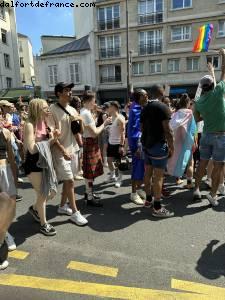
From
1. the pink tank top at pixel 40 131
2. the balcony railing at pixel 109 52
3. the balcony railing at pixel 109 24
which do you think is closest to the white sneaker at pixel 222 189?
the pink tank top at pixel 40 131

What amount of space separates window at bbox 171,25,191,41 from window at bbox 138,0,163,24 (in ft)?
5.64

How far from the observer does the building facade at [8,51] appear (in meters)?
32.3

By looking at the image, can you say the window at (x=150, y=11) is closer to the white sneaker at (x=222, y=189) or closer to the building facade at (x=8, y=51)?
the building facade at (x=8, y=51)

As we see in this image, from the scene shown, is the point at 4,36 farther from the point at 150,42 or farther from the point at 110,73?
the point at 150,42

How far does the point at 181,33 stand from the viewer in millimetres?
27609

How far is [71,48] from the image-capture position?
3195 cm

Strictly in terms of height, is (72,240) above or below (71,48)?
below

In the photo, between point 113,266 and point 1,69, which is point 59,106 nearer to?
point 113,266

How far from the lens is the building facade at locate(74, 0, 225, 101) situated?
2683cm

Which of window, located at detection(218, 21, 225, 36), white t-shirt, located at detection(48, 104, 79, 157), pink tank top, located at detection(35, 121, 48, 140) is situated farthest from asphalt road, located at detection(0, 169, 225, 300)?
window, located at detection(218, 21, 225, 36)

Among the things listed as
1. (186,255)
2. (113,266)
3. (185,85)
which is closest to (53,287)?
(113,266)

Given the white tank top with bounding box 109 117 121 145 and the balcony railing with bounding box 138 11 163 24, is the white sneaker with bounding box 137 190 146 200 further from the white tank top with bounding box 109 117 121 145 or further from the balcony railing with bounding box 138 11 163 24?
the balcony railing with bounding box 138 11 163 24

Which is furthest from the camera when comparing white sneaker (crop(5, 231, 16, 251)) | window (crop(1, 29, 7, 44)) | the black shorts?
window (crop(1, 29, 7, 44))

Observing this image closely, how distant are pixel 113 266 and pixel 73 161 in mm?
1650
